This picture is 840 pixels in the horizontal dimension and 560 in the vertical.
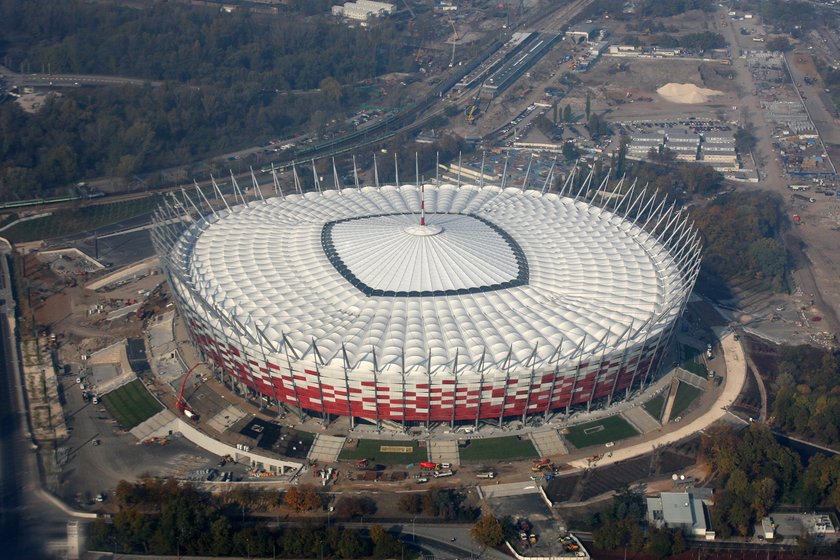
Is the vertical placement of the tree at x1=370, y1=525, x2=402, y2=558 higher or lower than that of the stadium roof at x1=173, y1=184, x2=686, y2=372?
lower

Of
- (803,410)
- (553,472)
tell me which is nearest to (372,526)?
(553,472)

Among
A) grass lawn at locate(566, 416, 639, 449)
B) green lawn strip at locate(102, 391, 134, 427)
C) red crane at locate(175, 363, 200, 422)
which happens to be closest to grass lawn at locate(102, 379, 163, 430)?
green lawn strip at locate(102, 391, 134, 427)

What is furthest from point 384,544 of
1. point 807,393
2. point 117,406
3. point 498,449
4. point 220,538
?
point 807,393

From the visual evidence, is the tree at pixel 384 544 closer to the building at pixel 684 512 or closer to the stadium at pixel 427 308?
the stadium at pixel 427 308

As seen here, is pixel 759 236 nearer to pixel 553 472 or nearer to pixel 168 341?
pixel 553 472

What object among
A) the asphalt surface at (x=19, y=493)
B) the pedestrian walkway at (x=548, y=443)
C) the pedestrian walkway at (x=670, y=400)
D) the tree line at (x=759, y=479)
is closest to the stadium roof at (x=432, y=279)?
the pedestrian walkway at (x=548, y=443)

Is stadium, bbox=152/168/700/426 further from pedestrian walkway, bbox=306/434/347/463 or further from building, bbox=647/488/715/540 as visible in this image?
building, bbox=647/488/715/540
